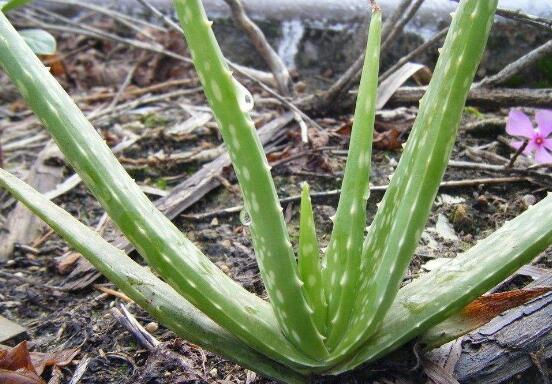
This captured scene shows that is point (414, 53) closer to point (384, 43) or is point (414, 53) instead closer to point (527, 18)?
point (384, 43)

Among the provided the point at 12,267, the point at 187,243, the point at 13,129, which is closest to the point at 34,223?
the point at 12,267

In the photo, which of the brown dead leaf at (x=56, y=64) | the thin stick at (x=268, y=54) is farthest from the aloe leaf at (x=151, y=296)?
the brown dead leaf at (x=56, y=64)

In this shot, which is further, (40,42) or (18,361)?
(40,42)

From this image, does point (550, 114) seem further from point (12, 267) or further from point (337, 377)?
point (12, 267)

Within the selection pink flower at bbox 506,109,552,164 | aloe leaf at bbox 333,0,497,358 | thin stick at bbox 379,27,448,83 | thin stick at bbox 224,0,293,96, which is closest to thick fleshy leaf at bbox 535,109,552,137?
pink flower at bbox 506,109,552,164

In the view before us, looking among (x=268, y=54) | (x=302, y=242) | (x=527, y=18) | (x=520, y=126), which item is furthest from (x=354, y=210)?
(x=268, y=54)

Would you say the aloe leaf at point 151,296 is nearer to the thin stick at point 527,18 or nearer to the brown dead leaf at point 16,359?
the brown dead leaf at point 16,359

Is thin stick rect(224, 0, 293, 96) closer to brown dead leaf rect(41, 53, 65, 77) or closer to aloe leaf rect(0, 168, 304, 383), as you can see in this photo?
brown dead leaf rect(41, 53, 65, 77)
